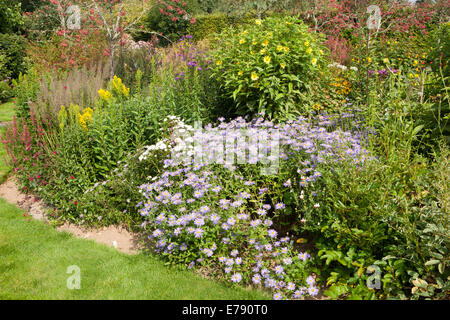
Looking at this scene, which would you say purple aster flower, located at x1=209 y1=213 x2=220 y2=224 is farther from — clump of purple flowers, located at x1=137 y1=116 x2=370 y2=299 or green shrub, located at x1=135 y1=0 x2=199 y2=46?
green shrub, located at x1=135 y1=0 x2=199 y2=46

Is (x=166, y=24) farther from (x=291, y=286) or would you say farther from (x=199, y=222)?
(x=291, y=286)

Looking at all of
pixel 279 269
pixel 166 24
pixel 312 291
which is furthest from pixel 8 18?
pixel 312 291

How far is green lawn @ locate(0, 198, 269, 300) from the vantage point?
284 centimetres

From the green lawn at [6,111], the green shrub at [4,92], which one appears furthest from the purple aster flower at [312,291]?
the green shrub at [4,92]

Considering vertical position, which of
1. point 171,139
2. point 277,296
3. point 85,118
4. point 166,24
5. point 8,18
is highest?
point 8,18

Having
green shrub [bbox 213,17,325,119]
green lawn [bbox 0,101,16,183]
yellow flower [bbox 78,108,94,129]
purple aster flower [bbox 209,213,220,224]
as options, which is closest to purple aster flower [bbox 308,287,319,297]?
purple aster flower [bbox 209,213,220,224]

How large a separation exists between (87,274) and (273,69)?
3369mm

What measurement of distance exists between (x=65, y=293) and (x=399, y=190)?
10.1 feet

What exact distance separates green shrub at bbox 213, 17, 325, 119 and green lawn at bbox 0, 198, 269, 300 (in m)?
2.48

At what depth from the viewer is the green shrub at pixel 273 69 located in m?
A: 4.57

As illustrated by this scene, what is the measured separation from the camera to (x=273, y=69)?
4633 mm
